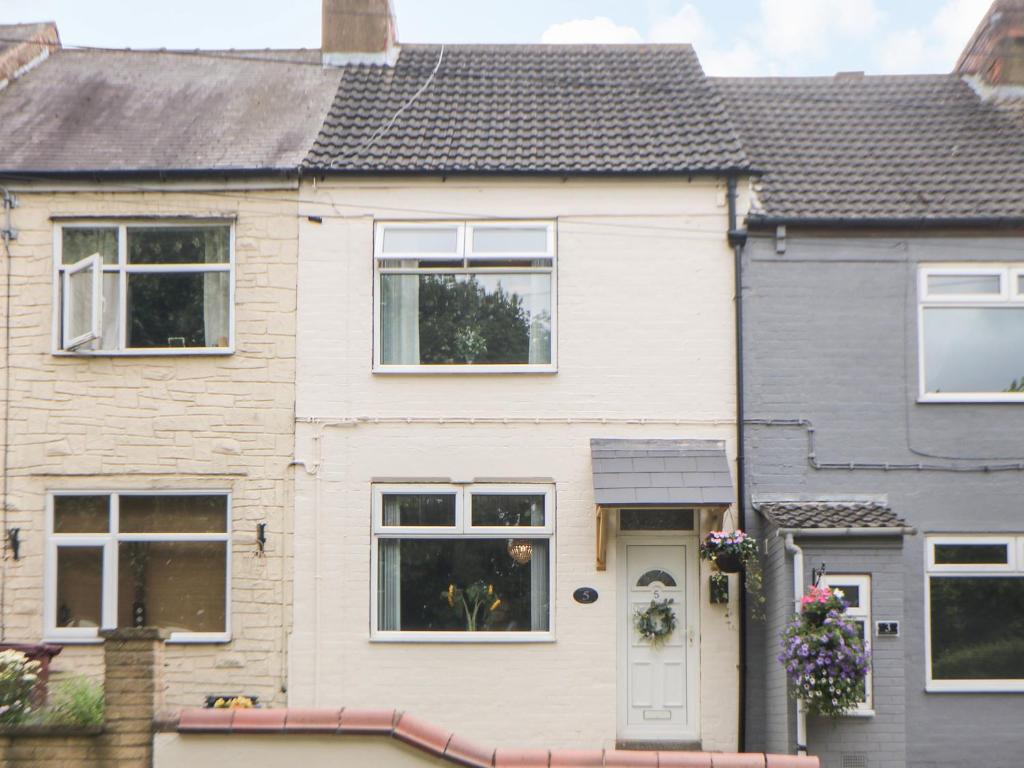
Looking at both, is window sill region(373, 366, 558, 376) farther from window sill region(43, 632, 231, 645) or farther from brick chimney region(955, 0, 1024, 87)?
brick chimney region(955, 0, 1024, 87)

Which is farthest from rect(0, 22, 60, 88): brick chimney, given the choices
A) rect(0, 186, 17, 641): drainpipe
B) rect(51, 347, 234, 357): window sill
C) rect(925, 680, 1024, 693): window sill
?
rect(925, 680, 1024, 693): window sill

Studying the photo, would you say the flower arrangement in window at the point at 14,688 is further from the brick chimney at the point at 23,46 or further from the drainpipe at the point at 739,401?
the brick chimney at the point at 23,46

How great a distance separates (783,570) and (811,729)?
1.47 m

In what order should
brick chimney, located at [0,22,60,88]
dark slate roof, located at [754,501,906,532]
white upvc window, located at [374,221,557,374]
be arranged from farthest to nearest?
1. brick chimney, located at [0,22,60,88]
2. white upvc window, located at [374,221,557,374]
3. dark slate roof, located at [754,501,906,532]

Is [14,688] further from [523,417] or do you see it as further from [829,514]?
[829,514]

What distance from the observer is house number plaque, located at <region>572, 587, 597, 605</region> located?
13.8 m

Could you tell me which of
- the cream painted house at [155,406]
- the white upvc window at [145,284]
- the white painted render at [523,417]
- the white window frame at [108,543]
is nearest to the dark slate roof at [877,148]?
the white painted render at [523,417]

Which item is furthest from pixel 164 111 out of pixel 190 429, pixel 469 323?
pixel 469 323

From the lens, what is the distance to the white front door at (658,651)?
13742 millimetres

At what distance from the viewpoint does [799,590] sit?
41.6ft

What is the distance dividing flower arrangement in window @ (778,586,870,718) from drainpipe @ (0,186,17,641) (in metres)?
7.82

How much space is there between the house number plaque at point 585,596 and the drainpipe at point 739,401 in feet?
4.83

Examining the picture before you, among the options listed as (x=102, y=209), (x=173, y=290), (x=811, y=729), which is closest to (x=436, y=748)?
(x=811, y=729)

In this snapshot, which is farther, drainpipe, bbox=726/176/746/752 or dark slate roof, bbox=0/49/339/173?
dark slate roof, bbox=0/49/339/173
